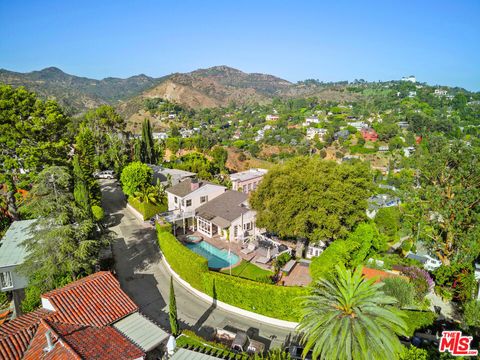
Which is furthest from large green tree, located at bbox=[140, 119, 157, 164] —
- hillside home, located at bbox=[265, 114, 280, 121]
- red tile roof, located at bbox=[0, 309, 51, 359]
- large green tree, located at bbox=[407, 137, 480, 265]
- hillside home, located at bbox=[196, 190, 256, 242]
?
hillside home, located at bbox=[265, 114, 280, 121]

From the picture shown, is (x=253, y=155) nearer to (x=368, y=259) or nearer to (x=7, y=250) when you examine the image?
(x=368, y=259)

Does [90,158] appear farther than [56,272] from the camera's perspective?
Yes

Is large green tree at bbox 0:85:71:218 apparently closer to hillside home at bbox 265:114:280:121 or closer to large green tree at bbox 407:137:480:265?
large green tree at bbox 407:137:480:265

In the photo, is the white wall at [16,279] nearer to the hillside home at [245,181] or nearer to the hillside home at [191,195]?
the hillside home at [191,195]

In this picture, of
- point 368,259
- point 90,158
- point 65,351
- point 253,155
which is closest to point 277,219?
point 368,259

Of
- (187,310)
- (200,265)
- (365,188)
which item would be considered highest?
(365,188)

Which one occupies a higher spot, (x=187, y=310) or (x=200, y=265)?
(x=200, y=265)

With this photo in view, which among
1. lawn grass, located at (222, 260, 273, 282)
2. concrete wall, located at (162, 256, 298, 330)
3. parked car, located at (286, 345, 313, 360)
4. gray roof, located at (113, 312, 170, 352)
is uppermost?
gray roof, located at (113, 312, 170, 352)
